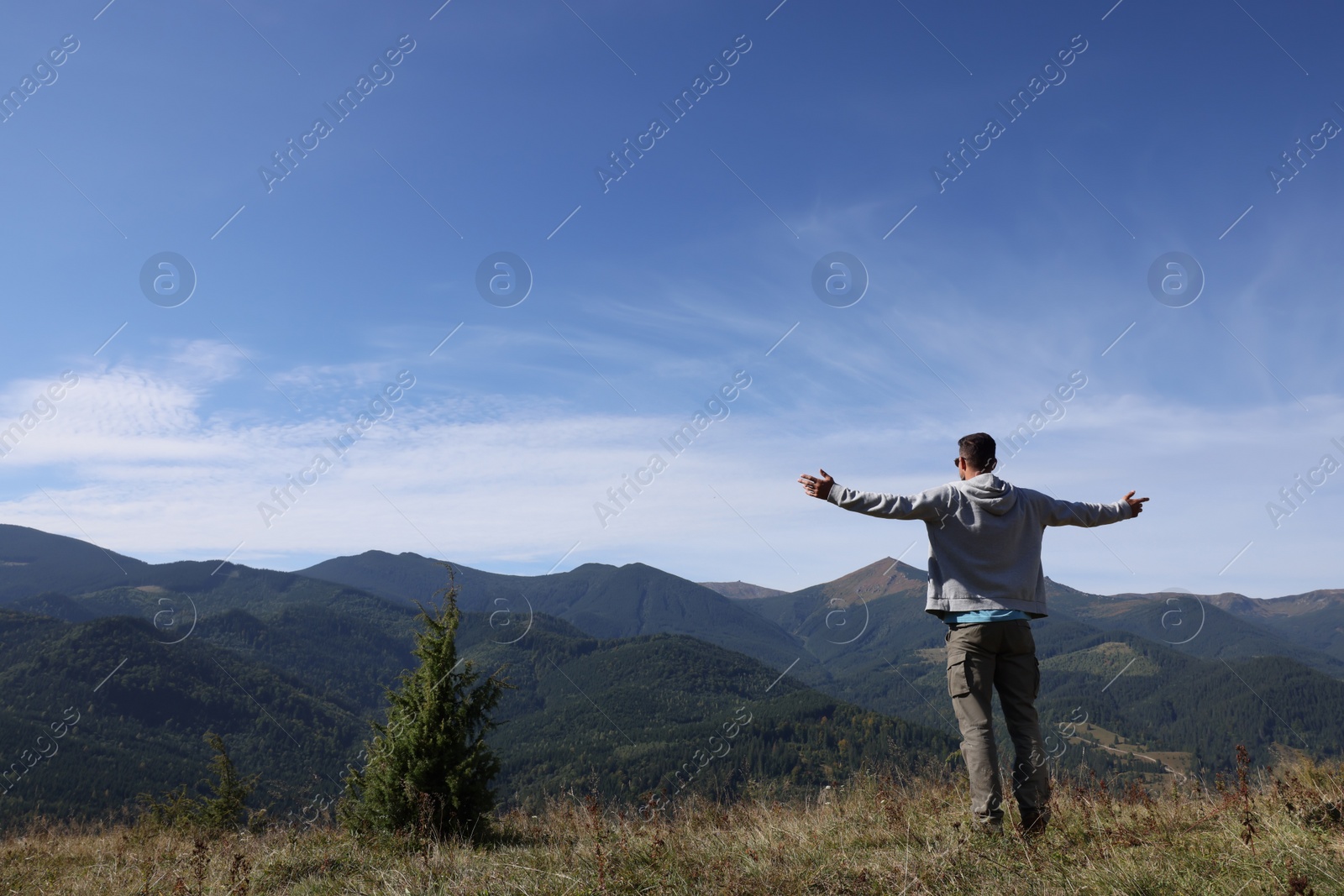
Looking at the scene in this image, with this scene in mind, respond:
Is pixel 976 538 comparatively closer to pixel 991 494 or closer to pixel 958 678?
pixel 991 494

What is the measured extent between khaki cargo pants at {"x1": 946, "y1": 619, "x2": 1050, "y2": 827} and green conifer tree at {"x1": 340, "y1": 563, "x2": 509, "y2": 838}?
8.18 m

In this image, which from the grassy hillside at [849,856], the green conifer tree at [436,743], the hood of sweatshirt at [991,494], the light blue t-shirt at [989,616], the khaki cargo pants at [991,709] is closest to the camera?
the grassy hillside at [849,856]

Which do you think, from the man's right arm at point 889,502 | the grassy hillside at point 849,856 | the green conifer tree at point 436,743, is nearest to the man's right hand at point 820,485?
the man's right arm at point 889,502

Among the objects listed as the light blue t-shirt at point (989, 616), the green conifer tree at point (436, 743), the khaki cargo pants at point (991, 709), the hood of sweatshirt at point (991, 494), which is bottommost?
the green conifer tree at point (436, 743)

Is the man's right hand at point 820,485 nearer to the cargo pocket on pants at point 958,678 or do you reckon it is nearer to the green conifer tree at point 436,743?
the cargo pocket on pants at point 958,678

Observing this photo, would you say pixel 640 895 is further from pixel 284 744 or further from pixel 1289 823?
pixel 284 744

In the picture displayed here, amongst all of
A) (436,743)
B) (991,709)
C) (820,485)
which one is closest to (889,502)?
(820,485)

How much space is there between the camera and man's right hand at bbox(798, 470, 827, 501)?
532cm

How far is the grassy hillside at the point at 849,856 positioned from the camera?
12.5 ft

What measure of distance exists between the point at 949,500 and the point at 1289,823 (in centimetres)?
294

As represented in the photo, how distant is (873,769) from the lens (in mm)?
9469

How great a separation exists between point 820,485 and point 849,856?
93.1 inches

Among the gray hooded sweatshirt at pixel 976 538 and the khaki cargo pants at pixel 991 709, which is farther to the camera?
the gray hooded sweatshirt at pixel 976 538

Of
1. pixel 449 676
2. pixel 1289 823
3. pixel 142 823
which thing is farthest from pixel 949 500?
pixel 142 823
